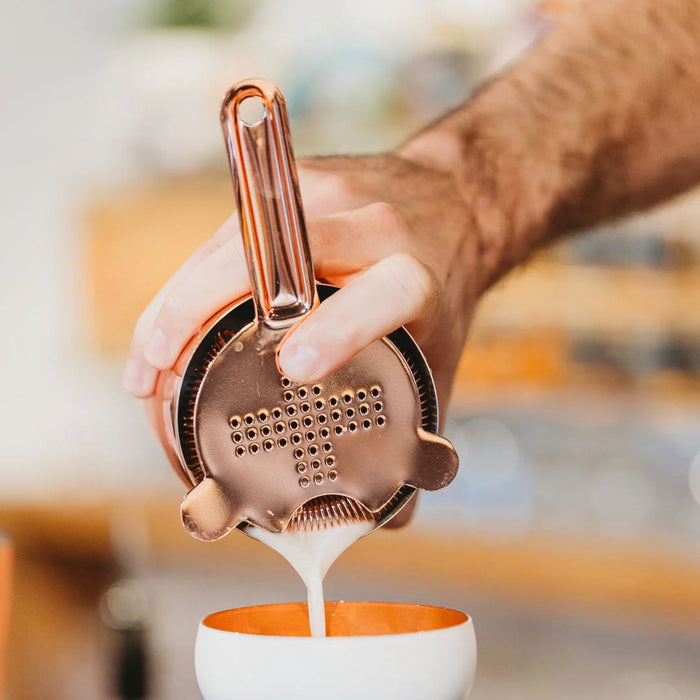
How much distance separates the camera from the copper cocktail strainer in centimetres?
48

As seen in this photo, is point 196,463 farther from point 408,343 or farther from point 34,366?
point 34,366

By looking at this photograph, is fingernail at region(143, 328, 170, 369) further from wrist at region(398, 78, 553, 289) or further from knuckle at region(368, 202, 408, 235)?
wrist at region(398, 78, 553, 289)

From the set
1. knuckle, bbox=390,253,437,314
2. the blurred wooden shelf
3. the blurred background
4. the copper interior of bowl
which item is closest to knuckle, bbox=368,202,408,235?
knuckle, bbox=390,253,437,314

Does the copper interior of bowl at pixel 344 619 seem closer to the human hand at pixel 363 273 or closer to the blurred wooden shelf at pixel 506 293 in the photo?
the human hand at pixel 363 273

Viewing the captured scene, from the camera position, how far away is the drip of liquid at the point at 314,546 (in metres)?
0.52

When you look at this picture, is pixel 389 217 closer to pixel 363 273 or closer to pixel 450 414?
pixel 363 273

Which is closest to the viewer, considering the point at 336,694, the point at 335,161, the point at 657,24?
the point at 336,694

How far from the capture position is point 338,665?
0.43 m

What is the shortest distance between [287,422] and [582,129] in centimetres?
49

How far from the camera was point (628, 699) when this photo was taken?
1937 millimetres

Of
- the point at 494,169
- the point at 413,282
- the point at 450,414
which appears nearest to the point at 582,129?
the point at 494,169

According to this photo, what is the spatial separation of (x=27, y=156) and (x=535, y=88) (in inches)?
85.7

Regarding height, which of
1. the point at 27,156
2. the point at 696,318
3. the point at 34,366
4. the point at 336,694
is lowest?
the point at 336,694

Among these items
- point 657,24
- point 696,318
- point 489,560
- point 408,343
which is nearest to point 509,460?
point 489,560
